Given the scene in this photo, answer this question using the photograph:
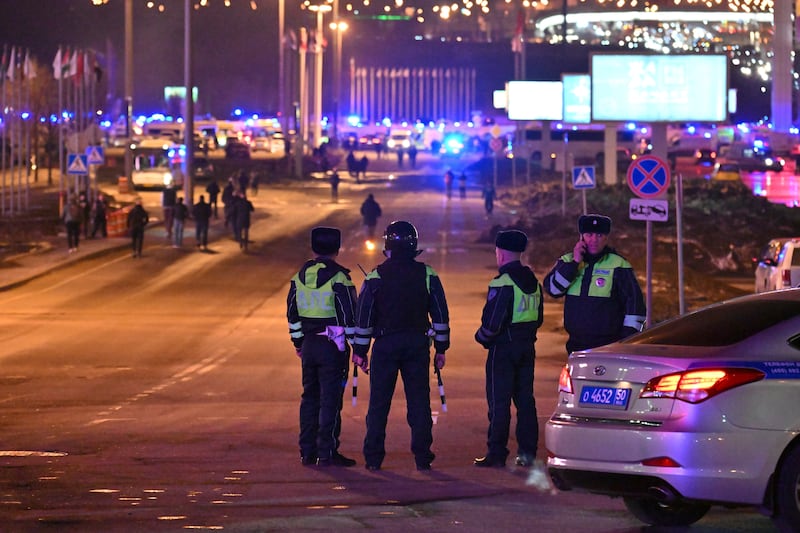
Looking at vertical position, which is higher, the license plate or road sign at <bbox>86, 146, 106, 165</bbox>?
road sign at <bbox>86, 146, 106, 165</bbox>

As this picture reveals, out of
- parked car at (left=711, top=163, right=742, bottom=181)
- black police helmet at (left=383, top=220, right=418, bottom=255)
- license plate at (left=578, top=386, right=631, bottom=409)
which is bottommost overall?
license plate at (left=578, top=386, right=631, bottom=409)

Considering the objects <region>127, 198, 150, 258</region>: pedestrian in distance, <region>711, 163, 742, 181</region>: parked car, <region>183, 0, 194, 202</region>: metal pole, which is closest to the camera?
<region>127, 198, 150, 258</region>: pedestrian in distance

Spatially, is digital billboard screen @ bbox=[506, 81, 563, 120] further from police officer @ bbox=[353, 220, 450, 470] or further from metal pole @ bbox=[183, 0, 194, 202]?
police officer @ bbox=[353, 220, 450, 470]

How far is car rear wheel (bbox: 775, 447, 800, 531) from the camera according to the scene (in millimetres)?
6953

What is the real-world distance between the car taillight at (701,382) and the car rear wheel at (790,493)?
1.51ft

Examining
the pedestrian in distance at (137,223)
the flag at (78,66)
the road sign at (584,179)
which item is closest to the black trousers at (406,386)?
the road sign at (584,179)

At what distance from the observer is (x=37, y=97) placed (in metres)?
74.4

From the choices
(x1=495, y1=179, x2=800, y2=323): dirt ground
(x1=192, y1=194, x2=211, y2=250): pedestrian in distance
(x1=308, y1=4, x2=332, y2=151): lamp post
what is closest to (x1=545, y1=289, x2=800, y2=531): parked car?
(x1=495, y1=179, x2=800, y2=323): dirt ground

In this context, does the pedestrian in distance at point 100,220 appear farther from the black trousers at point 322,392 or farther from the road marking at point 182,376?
the black trousers at point 322,392

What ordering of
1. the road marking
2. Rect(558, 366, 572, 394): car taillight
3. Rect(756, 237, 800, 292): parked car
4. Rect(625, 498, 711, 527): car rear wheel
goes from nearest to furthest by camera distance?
Rect(558, 366, 572, 394): car taillight → Rect(625, 498, 711, 527): car rear wheel → the road marking → Rect(756, 237, 800, 292): parked car

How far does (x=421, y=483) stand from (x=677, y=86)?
37.7 meters

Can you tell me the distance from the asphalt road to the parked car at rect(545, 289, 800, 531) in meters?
0.60

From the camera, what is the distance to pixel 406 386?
379 inches

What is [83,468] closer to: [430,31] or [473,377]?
[473,377]
